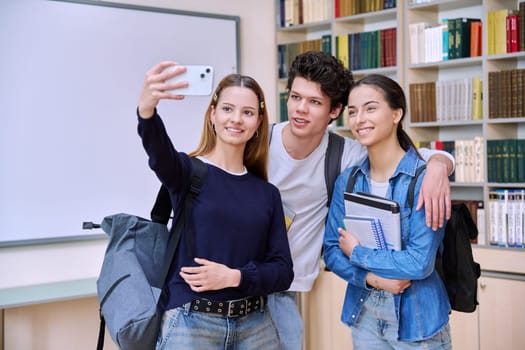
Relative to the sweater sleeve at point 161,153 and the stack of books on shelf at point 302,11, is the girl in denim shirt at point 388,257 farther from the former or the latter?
the stack of books on shelf at point 302,11

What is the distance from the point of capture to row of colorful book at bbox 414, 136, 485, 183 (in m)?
3.84

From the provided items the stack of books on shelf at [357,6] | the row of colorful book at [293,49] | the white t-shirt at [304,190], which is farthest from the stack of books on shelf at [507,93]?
the white t-shirt at [304,190]

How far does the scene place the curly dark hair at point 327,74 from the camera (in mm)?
2109

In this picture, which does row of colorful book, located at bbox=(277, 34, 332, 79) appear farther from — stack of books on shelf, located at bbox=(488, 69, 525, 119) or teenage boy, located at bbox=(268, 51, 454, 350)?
teenage boy, located at bbox=(268, 51, 454, 350)

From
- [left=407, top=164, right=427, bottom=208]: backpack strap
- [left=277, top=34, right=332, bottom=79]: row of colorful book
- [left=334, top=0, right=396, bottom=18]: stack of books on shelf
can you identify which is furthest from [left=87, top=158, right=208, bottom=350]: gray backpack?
[left=277, top=34, right=332, bottom=79]: row of colorful book

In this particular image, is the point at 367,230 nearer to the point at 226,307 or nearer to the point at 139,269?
the point at 226,307

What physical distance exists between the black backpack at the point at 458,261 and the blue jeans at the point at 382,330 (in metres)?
0.10

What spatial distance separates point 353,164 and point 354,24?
107 inches

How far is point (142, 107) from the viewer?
4.87ft

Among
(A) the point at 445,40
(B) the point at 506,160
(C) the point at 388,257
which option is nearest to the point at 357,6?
(A) the point at 445,40

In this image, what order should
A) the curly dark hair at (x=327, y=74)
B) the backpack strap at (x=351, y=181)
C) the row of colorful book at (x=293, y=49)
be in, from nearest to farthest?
the backpack strap at (x=351, y=181) → the curly dark hair at (x=327, y=74) → the row of colorful book at (x=293, y=49)

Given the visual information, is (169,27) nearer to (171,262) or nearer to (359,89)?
(359,89)

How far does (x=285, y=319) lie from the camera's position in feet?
7.20

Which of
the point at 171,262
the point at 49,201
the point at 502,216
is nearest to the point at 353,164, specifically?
the point at 171,262
